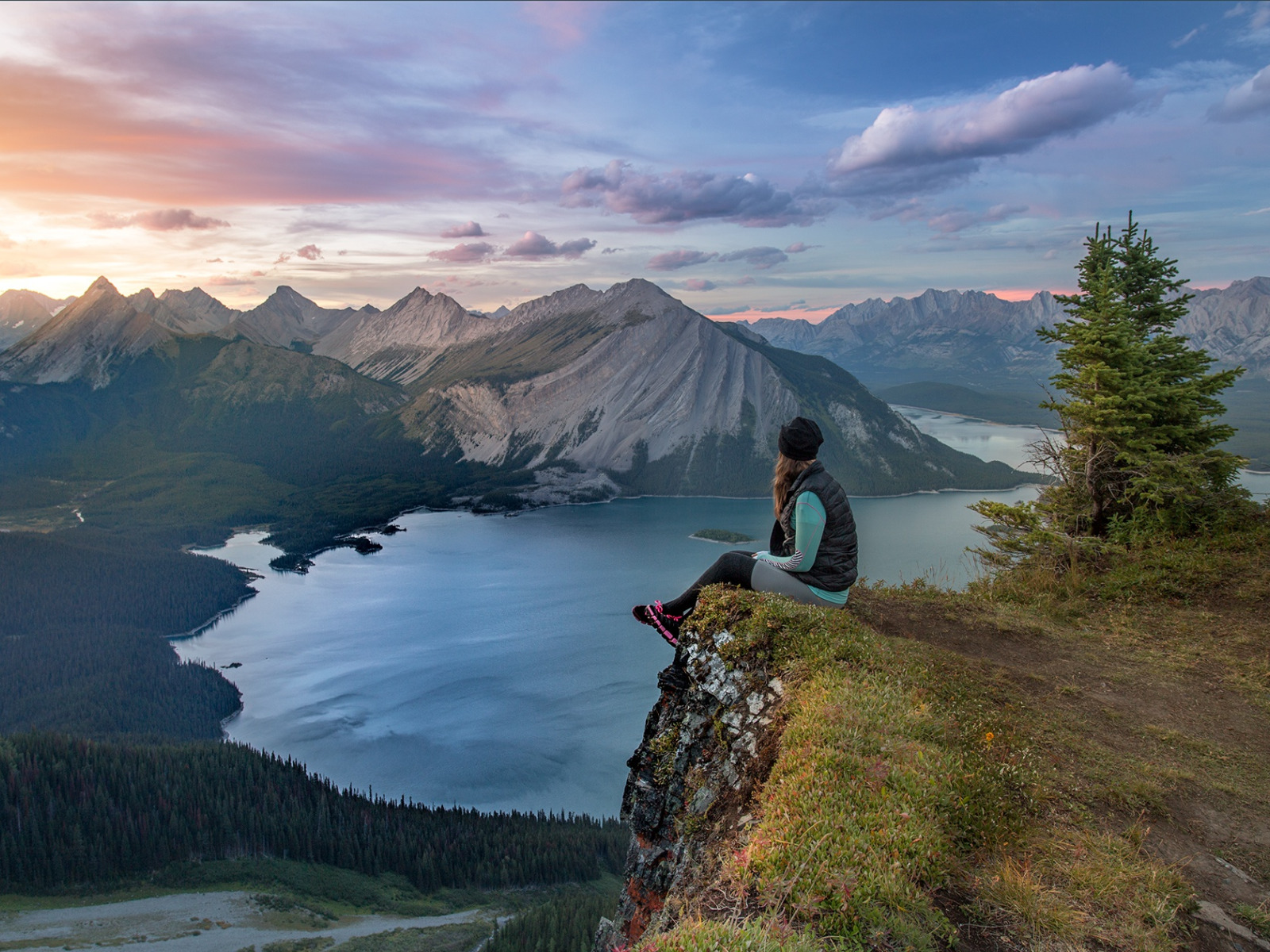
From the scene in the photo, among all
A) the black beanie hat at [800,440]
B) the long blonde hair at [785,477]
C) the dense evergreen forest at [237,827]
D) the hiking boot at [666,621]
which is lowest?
the dense evergreen forest at [237,827]

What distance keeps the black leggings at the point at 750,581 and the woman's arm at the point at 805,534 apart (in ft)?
0.45

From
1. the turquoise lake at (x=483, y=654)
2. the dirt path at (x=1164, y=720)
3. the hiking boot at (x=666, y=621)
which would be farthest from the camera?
the turquoise lake at (x=483, y=654)

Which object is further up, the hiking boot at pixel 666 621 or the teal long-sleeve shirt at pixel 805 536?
the teal long-sleeve shirt at pixel 805 536

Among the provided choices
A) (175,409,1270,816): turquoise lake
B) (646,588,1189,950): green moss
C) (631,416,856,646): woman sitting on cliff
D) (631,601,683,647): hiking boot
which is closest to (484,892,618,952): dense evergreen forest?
(175,409,1270,816): turquoise lake

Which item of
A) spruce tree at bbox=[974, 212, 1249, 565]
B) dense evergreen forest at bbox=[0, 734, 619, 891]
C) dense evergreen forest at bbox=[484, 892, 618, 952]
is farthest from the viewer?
Answer: dense evergreen forest at bbox=[0, 734, 619, 891]

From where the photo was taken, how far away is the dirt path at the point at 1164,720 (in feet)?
20.4

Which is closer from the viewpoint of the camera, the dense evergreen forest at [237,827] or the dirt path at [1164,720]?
the dirt path at [1164,720]

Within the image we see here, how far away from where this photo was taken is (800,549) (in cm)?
936

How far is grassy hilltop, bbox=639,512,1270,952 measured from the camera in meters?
5.10

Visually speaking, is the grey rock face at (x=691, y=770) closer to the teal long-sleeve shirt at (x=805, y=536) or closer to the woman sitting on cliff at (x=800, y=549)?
the woman sitting on cliff at (x=800, y=549)

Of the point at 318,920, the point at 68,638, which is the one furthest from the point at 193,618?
the point at 318,920

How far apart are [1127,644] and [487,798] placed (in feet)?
268

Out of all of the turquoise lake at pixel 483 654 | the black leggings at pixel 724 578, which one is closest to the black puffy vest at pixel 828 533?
the black leggings at pixel 724 578

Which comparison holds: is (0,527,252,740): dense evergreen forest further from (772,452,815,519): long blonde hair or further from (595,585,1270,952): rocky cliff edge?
(772,452,815,519): long blonde hair
